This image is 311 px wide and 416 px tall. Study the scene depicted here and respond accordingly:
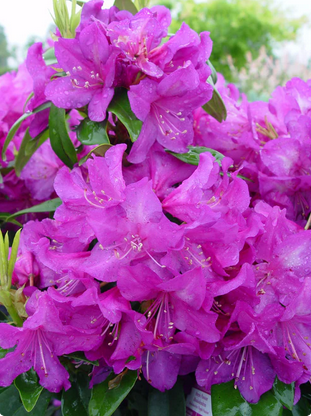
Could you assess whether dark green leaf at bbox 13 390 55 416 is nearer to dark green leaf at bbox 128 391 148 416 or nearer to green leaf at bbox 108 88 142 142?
dark green leaf at bbox 128 391 148 416

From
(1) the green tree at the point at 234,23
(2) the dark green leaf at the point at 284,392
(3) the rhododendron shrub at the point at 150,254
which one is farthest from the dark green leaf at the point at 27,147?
(1) the green tree at the point at 234,23

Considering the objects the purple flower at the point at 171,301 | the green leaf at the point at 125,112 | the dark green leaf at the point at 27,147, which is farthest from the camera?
the dark green leaf at the point at 27,147

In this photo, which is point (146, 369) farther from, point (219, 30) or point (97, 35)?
point (219, 30)

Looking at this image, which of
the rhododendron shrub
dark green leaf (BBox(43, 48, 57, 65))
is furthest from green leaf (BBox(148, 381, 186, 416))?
dark green leaf (BBox(43, 48, 57, 65))

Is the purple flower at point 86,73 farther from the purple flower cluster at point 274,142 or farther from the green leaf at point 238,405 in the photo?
the green leaf at point 238,405

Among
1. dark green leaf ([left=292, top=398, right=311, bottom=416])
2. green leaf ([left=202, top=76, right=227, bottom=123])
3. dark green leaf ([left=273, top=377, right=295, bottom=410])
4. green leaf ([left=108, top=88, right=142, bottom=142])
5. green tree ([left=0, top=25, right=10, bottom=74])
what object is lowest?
green tree ([left=0, top=25, right=10, bottom=74])
